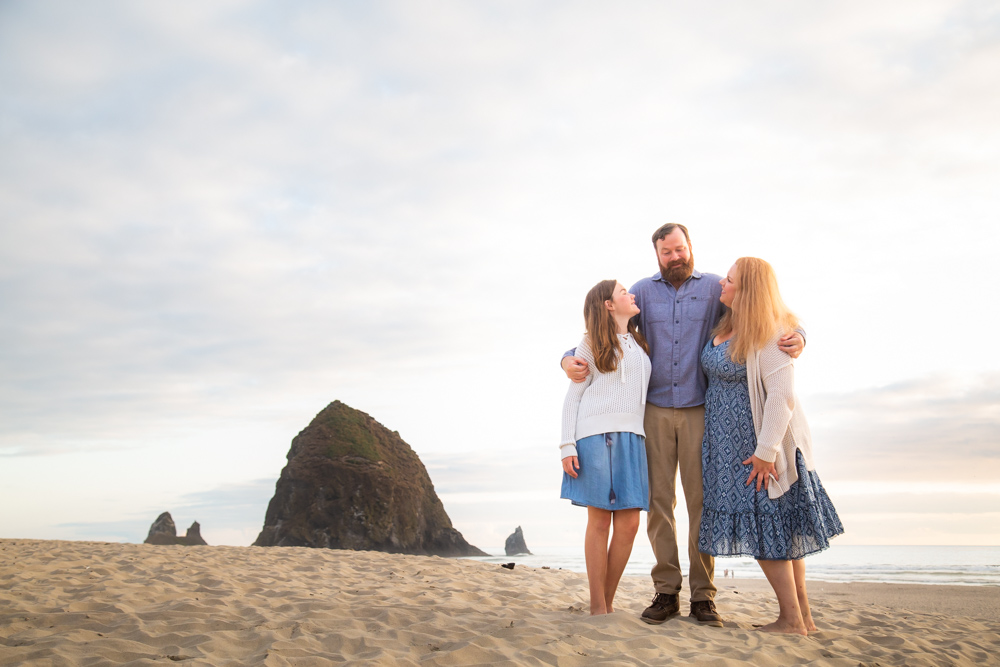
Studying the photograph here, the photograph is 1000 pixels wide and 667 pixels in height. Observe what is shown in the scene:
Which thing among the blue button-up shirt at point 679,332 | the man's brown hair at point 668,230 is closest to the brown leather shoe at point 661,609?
the blue button-up shirt at point 679,332

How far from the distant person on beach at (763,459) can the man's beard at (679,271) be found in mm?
422

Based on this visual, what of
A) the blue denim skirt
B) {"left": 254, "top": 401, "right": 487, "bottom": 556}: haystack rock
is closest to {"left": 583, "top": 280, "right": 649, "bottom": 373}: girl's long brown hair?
the blue denim skirt

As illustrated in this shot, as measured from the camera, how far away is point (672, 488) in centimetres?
400

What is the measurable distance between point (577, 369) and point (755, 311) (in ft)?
3.65

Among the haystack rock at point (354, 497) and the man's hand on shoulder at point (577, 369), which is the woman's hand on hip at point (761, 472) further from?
the haystack rock at point (354, 497)

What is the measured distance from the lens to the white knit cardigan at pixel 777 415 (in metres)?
3.51

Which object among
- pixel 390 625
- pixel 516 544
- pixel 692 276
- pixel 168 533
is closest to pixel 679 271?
pixel 692 276

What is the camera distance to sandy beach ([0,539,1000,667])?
2990 mm

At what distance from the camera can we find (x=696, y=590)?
389cm

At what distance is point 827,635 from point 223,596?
13.3 ft

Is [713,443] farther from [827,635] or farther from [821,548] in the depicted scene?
[827,635]

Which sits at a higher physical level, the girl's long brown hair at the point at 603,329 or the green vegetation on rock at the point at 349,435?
the green vegetation on rock at the point at 349,435

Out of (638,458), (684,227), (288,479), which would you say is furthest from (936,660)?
(288,479)

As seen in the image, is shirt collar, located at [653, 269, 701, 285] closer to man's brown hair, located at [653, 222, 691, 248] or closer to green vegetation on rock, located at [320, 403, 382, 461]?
man's brown hair, located at [653, 222, 691, 248]
